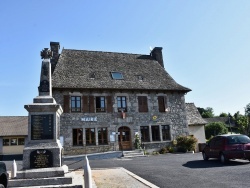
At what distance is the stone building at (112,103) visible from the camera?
67.3 feet

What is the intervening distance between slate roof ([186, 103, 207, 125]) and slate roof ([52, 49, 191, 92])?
3785 mm

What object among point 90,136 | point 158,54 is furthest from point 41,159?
point 158,54

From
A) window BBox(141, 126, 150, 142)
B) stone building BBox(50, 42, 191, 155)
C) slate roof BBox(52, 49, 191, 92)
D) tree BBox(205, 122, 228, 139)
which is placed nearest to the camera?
stone building BBox(50, 42, 191, 155)

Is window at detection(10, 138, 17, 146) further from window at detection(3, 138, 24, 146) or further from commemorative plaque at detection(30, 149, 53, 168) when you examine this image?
commemorative plaque at detection(30, 149, 53, 168)

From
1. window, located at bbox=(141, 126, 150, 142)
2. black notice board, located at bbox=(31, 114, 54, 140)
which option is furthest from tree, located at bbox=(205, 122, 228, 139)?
black notice board, located at bbox=(31, 114, 54, 140)

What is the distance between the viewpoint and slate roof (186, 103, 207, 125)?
83.2 ft

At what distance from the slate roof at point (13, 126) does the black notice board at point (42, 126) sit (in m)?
25.0

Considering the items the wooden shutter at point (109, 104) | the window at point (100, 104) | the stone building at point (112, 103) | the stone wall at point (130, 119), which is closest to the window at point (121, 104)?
the stone building at point (112, 103)

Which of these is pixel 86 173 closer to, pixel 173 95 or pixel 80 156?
pixel 80 156

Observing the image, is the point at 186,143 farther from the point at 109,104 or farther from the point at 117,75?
the point at 117,75

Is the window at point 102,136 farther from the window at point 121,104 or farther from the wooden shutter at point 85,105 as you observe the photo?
the window at point 121,104

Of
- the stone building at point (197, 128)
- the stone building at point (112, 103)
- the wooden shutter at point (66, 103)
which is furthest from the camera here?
the stone building at point (197, 128)

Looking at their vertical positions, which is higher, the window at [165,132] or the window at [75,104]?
the window at [75,104]

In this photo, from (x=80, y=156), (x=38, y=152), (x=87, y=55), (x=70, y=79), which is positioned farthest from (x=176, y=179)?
(x=87, y=55)
